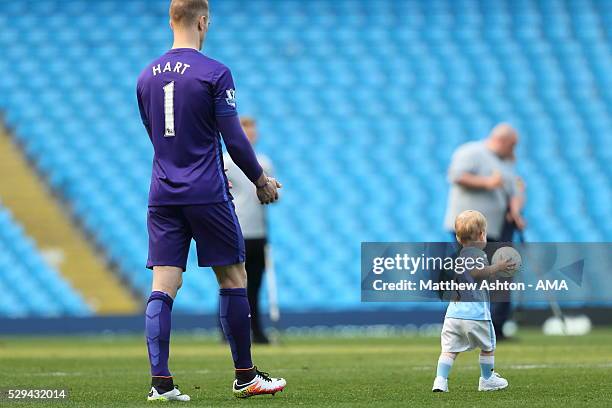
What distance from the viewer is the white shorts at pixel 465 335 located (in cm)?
662

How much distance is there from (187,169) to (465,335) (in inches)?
64.3

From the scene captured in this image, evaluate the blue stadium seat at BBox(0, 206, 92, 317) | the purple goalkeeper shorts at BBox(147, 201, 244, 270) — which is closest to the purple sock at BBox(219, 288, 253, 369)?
the purple goalkeeper shorts at BBox(147, 201, 244, 270)

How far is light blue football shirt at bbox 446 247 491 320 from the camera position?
6.61 meters

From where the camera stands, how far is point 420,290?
6.68 meters

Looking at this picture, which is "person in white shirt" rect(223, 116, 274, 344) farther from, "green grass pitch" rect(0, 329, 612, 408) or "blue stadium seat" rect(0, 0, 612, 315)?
"blue stadium seat" rect(0, 0, 612, 315)

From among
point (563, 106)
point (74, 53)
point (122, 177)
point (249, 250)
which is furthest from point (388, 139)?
point (249, 250)

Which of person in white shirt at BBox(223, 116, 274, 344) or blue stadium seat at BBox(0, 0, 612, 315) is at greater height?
blue stadium seat at BBox(0, 0, 612, 315)

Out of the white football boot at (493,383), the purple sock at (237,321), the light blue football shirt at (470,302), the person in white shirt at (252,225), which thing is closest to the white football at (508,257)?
the light blue football shirt at (470,302)

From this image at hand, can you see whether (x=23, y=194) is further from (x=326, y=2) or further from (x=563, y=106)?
(x=563, y=106)

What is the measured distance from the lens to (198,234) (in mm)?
6375

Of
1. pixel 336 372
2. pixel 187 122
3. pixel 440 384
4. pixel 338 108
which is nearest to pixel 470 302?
pixel 440 384

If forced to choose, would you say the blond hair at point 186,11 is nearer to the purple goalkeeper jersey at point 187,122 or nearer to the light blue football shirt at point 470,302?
the purple goalkeeper jersey at point 187,122

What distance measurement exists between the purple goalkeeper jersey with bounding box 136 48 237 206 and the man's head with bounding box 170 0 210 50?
99mm

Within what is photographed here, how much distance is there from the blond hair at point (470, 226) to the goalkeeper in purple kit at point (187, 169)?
37.5 inches
